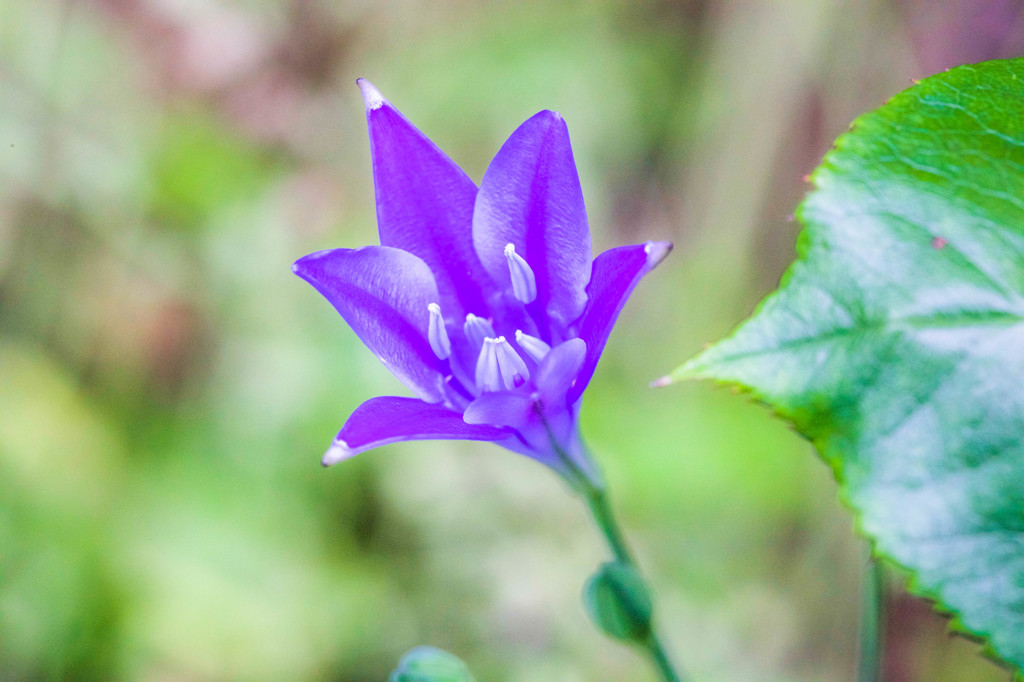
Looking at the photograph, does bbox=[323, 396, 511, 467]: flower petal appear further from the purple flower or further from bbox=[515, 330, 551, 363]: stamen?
bbox=[515, 330, 551, 363]: stamen

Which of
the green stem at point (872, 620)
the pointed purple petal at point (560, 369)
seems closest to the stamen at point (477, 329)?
the pointed purple petal at point (560, 369)

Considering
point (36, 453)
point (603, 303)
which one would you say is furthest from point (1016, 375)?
point (36, 453)

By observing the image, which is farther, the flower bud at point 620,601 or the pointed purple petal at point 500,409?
the flower bud at point 620,601

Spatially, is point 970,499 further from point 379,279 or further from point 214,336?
point 214,336

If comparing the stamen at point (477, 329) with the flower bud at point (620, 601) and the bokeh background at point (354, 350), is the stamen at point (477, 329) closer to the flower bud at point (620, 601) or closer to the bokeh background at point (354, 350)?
the flower bud at point (620, 601)

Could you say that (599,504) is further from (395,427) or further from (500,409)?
(395,427)

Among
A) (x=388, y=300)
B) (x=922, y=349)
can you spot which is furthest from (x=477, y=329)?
(x=922, y=349)
